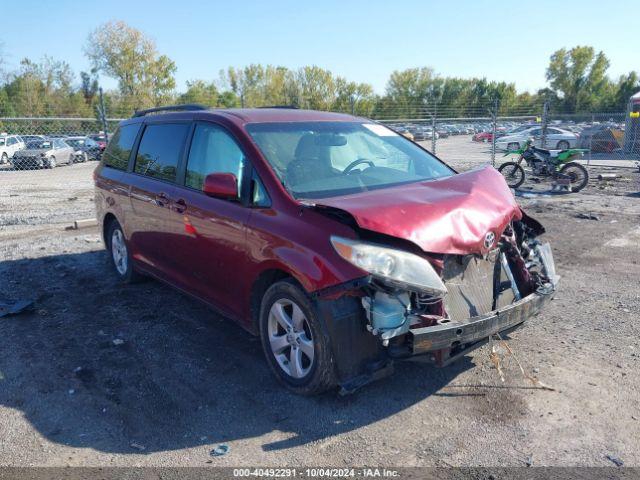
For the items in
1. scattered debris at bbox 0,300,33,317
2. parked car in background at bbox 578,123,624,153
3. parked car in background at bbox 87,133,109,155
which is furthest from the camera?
parked car in background at bbox 578,123,624,153

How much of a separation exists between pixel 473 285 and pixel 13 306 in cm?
449

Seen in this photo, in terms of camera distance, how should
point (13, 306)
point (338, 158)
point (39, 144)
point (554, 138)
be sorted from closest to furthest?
point (338, 158)
point (13, 306)
point (39, 144)
point (554, 138)

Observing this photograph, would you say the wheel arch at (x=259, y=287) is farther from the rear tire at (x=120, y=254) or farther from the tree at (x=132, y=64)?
the tree at (x=132, y=64)

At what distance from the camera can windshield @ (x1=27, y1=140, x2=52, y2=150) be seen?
1027 inches

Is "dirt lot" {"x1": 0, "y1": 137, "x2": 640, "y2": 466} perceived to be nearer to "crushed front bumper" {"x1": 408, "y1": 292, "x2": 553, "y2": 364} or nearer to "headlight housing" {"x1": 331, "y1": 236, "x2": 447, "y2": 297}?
"crushed front bumper" {"x1": 408, "y1": 292, "x2": 553, "y2": 364}

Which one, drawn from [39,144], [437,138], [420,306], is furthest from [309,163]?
[39,144]

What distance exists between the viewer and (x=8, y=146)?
26406mm

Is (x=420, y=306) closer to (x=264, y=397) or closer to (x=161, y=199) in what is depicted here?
(x=264, y=397)

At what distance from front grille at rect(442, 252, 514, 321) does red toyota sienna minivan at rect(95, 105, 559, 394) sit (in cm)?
1

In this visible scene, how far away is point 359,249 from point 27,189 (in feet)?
50.9

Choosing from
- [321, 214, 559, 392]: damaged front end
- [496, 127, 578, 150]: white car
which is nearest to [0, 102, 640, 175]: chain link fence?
[496, 127, 578, 150]: white car

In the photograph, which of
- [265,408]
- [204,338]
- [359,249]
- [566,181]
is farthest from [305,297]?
[566,181]

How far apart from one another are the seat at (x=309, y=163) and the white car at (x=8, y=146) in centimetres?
2680

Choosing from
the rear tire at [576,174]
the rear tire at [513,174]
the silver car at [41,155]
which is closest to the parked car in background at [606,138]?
the rear tire at [576,174]
